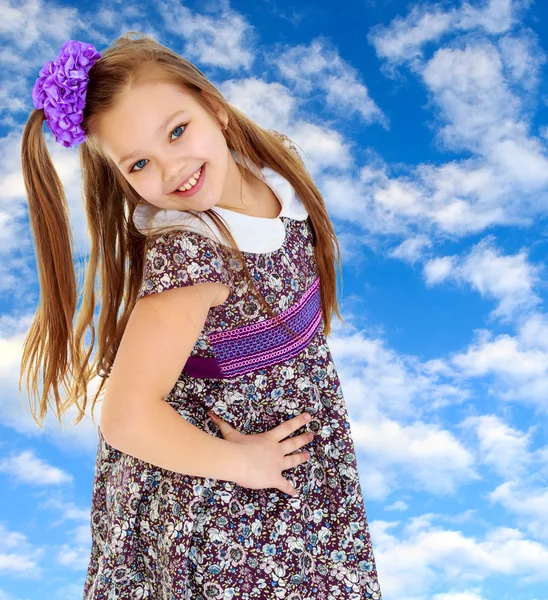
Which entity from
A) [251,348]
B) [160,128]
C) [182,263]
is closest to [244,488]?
[251,348]

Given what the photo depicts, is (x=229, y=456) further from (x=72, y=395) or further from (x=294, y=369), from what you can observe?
(x=72, y=395)

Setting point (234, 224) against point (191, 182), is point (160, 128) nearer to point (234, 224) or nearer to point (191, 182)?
point (191, 182)

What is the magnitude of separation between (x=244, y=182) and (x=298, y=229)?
0.17 metres

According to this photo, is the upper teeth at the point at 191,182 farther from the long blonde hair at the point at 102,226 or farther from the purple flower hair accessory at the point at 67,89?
the purple flower hair accessory at the point at 67,89

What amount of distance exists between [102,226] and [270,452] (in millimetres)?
665

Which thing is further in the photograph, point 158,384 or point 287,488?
point 287,488

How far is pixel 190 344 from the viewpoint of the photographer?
177cm

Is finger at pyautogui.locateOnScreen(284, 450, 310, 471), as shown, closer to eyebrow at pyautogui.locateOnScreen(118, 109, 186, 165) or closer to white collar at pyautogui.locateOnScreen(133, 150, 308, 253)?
white collar at pyautogui.locateOnScreen(133, 150, 308, 253)

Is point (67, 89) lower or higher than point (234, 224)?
higher

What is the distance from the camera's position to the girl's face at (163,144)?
1791 mm

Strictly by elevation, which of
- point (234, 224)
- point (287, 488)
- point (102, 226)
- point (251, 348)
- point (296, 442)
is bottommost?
point (287, 488)

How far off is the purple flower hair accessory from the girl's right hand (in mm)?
696

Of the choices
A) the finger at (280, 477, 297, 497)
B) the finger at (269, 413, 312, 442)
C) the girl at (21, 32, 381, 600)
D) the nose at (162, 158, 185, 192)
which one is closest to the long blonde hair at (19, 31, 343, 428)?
the girl at (21, 32, 381, 600)

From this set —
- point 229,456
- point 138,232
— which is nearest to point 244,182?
point 138,232
